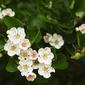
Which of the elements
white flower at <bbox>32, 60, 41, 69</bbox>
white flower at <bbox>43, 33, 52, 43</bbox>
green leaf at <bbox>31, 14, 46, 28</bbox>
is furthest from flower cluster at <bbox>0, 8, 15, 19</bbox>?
white flower at <bbox>32, 60, 41, 69</bbox>

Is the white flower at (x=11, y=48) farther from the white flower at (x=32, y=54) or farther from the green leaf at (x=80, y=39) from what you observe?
the green leaf at (x=80, y=39)

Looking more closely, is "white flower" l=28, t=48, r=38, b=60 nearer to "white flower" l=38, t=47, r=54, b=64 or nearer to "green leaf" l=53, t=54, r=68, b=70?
"white flower" l=38, t=47, r=54, b=64

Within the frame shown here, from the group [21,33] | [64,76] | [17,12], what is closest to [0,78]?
[64,76]

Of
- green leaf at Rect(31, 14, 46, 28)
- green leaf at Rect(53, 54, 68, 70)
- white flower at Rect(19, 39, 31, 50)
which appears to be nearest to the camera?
white flower at Rect(19, 39, 31, 50)

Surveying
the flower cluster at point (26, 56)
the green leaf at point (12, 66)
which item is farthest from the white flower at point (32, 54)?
the green leaf at point (12, 66)

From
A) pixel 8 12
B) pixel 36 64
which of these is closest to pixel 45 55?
pixel 36 64

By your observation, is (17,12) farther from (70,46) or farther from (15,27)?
(70,46)
